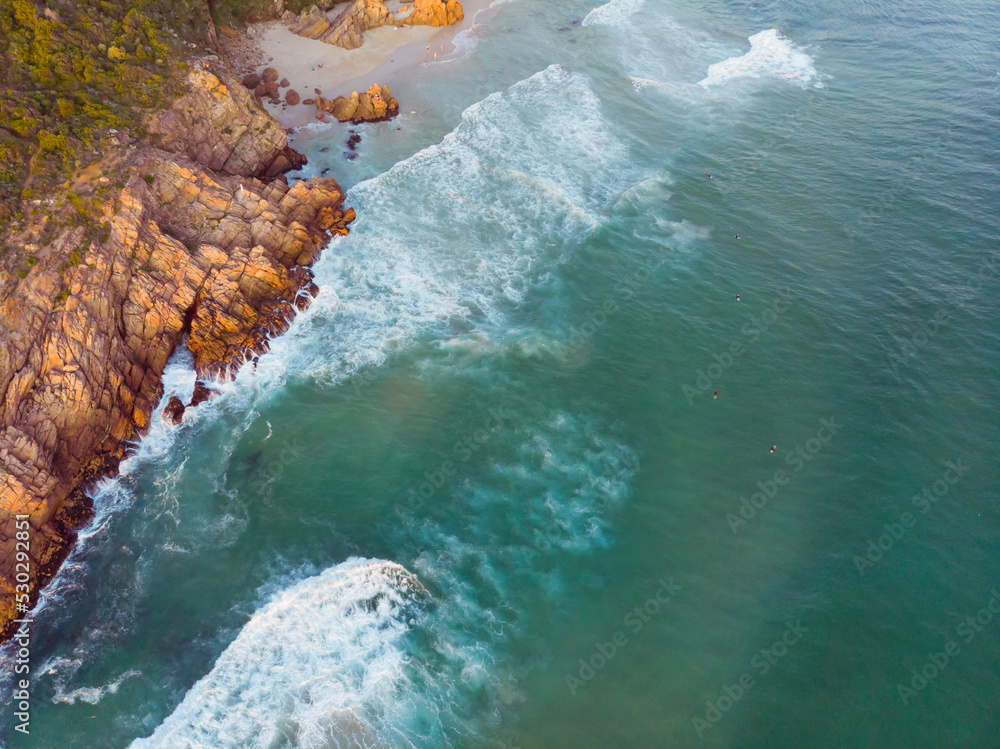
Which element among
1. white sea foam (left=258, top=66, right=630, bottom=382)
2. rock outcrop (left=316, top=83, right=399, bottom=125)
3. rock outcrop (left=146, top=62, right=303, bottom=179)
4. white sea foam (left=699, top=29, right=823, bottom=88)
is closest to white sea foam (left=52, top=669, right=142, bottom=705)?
white sea foam (left=258, top=66, right=630, bottom=382)

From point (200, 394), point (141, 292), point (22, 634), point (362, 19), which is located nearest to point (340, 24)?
point (362, 19)

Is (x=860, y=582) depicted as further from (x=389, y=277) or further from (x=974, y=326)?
(x=389, y=277)

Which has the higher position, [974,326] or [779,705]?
[974,326]

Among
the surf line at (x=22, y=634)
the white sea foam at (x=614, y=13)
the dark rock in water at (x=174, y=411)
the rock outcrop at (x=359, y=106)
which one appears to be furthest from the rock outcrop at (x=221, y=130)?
the white sea foam at (x=614, y=13)

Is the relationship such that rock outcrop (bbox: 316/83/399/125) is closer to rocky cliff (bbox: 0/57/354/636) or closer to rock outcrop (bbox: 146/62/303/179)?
rock outcrop (bbox: 146/62/303/179)

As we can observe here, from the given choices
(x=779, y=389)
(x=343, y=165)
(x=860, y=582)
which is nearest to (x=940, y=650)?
(x=860, y=582)

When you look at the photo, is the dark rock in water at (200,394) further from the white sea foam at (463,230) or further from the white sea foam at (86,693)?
the white sea foam at (86,693)
